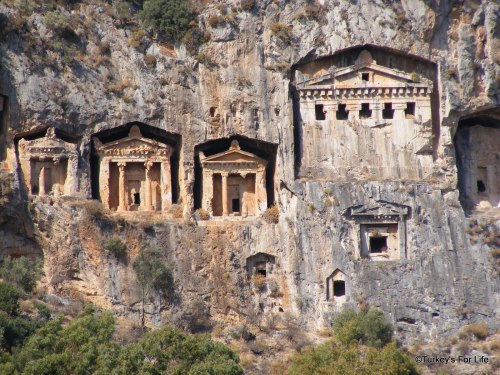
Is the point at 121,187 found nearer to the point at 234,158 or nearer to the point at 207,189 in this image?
the point at 207,189

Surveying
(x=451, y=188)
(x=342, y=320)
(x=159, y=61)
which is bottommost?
(x=342, y=320)

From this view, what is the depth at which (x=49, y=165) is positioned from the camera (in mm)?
56781

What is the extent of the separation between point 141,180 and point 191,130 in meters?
2.91

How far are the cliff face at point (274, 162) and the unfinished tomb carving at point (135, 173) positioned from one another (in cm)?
70

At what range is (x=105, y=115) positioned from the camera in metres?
56.8

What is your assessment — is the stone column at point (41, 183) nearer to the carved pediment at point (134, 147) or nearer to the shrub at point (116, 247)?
the carved pediment at point (134, 147)

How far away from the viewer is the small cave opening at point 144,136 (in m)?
57.6

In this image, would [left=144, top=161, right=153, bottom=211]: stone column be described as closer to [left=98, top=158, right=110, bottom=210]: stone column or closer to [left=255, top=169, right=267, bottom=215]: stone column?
[left=98, top=158, right=110, bottom=210]: stone column

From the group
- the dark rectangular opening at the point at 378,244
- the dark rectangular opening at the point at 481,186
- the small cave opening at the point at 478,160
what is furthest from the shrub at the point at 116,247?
the dark rectangular opening at the point at 481,186

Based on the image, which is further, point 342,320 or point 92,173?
point 92,173

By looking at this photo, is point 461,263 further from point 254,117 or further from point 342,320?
point 254,117

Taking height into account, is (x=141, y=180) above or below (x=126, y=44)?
below

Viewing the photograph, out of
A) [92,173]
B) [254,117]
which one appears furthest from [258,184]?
[92,173]

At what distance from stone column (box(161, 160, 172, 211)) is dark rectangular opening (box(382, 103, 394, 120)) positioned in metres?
8.77
